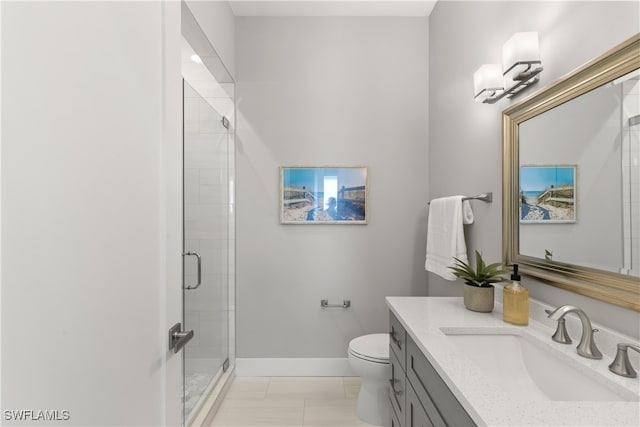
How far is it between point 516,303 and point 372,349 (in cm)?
99

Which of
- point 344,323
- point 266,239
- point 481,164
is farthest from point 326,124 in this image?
point 344,323

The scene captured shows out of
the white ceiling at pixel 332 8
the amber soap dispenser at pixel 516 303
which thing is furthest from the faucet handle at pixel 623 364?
the white ceiling at pixel 332 8

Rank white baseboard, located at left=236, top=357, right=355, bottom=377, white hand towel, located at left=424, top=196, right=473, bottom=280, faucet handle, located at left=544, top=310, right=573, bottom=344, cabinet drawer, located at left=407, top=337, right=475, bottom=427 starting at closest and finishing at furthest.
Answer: cabinet drawer, located at left=407, top=337, right=475, bottom=427, faucet handle, located at left=544, top=310, right=573, bottom=344, white hand towel, located at left=424, top=196, right=473, bottom=280, white baseboard, located at left=236, top=357, right=355, bottom=377

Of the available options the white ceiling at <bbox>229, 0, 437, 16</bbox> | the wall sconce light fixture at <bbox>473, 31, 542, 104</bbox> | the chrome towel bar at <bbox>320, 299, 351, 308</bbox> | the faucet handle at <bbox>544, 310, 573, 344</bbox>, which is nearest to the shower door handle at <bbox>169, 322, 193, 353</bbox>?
the faucet handle at <bbox>544, 310, 573, 344</bbox>

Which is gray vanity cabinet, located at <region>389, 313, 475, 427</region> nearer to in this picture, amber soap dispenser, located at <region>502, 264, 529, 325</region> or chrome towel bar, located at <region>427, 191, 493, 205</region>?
amber soap dispenser, located at <region>502, 264, 529, 325</region>

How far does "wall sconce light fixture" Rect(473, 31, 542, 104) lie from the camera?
4.18 ft

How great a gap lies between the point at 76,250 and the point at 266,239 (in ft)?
6.41

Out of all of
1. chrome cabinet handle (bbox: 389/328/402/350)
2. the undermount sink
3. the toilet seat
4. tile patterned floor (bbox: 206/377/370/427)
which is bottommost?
tile patterned floor (bbox: 206/377/370/427)

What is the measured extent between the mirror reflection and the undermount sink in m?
0.32

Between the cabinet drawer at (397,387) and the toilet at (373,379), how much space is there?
0.20 m

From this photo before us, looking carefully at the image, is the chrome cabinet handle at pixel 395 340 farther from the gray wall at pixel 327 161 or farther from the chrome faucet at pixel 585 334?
the gray wall at pixel 327 161

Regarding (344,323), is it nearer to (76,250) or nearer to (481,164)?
(481,164)

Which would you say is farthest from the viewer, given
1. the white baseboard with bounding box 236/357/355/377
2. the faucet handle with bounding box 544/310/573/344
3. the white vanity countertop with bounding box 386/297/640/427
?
the white baseboard with bounding box 236/357/355/377

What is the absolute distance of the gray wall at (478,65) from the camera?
1.04m
